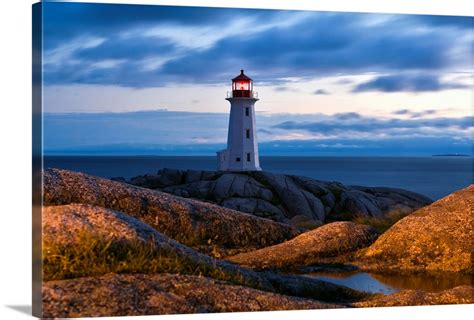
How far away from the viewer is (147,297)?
1486 centimetres

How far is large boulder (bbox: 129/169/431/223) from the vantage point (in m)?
36.9

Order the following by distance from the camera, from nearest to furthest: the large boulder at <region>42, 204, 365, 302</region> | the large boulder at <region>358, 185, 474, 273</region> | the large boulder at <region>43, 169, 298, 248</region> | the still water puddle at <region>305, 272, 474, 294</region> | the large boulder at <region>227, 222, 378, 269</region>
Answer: the large boulder at <region>42, 204, 365, 302</region>, the still water puddle at <region>305, 272, 474, 294</region>, the large boulder at <region>227, 222, 378, 269</region>, the large boulder at <region>358, 185, 474, 273</region>, the large boulder at <region>43, 169, 298, 248</region>

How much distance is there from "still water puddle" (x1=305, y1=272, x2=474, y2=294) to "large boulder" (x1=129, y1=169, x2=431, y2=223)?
615 inches

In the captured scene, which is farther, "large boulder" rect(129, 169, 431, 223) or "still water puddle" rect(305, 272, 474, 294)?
"large boulder" rect(129, 169, 431, 223)

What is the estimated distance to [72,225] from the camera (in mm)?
16281

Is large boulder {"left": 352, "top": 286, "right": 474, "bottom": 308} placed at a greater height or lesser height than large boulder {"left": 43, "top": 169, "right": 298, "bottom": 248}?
lesser

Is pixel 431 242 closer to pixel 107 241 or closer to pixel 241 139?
pixel 107 241

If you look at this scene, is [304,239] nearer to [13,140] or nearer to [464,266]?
[464,266]

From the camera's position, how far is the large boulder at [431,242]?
20.4 meters

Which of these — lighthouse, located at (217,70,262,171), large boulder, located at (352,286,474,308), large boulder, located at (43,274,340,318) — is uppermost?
lighthouse, located at (217,70,262,171)

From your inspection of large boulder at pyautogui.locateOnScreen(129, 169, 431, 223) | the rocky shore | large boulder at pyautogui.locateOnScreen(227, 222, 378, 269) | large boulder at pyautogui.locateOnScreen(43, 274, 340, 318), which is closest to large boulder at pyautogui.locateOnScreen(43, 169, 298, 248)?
the rocky shore

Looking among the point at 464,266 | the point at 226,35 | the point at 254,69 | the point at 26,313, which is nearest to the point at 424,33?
the point at 226,35

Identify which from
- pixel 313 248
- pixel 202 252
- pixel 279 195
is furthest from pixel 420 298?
pixel 279 195

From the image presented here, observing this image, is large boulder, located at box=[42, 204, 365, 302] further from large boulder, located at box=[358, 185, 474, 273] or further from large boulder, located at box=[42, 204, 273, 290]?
large boulder, located at box=[358, 185, 474, 273]
